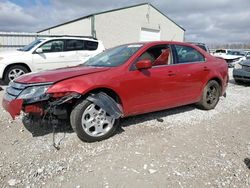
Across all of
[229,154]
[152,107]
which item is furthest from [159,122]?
[229,154]

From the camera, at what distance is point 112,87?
3.93 m

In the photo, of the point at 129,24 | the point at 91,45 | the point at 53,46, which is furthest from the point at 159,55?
the point at 129,24

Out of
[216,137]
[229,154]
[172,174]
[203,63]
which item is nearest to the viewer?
[172,174]

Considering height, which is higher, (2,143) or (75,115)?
(75,115)

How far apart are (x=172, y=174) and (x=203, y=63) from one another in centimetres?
309

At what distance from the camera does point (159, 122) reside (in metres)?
4.81

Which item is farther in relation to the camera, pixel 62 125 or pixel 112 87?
pixel 62 125

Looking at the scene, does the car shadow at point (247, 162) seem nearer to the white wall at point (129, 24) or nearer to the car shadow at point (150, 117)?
the car shadow at point (150, 117)

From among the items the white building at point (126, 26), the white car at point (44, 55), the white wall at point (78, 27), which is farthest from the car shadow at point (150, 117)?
the white wall at point (78, 27)

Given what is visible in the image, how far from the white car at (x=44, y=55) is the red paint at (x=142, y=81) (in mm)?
4677

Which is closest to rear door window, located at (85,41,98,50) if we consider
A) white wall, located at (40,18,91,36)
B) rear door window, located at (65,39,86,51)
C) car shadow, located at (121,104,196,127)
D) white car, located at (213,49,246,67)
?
rear door window, located at (65,39,86,51)

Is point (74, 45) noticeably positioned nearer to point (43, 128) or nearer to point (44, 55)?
point (44, 55)

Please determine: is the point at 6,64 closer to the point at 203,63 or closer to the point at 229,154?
the point at 203,63

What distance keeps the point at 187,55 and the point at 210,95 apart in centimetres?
117
